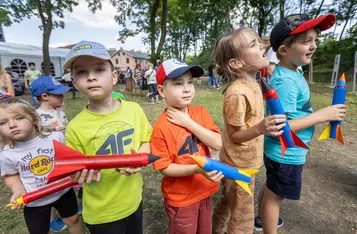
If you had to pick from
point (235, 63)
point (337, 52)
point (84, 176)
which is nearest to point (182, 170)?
point (84, 176)

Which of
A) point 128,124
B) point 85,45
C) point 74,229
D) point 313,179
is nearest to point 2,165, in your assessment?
point 74,229

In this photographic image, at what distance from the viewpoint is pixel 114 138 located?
1462 millimetres

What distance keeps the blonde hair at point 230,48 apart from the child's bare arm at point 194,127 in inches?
23.5

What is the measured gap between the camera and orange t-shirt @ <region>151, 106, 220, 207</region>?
1469 mm

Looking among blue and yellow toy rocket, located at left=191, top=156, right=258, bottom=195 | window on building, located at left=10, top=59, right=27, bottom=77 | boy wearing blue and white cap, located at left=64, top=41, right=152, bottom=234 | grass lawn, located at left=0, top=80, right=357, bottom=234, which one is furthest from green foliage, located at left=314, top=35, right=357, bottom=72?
window on building, located at left=10, top=59, right=27, bottom=77

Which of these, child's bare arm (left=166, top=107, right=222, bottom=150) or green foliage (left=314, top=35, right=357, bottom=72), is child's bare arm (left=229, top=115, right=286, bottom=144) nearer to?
child's bare arm (left=166, top=107, right=222, bottom=150)

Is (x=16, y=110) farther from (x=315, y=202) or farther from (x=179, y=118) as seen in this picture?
(x=315, y=202)

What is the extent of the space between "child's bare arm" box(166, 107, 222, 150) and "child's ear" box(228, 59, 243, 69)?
59 cm

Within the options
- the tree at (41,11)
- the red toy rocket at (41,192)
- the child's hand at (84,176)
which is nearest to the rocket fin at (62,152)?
the child's hand at (84,176)

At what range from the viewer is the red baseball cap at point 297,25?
1564 mm

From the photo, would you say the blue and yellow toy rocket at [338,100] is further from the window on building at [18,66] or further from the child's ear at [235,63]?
the window on building at [18,66]

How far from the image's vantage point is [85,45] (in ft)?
4.40

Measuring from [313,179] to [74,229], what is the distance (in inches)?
134

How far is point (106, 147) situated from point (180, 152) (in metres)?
0.54
